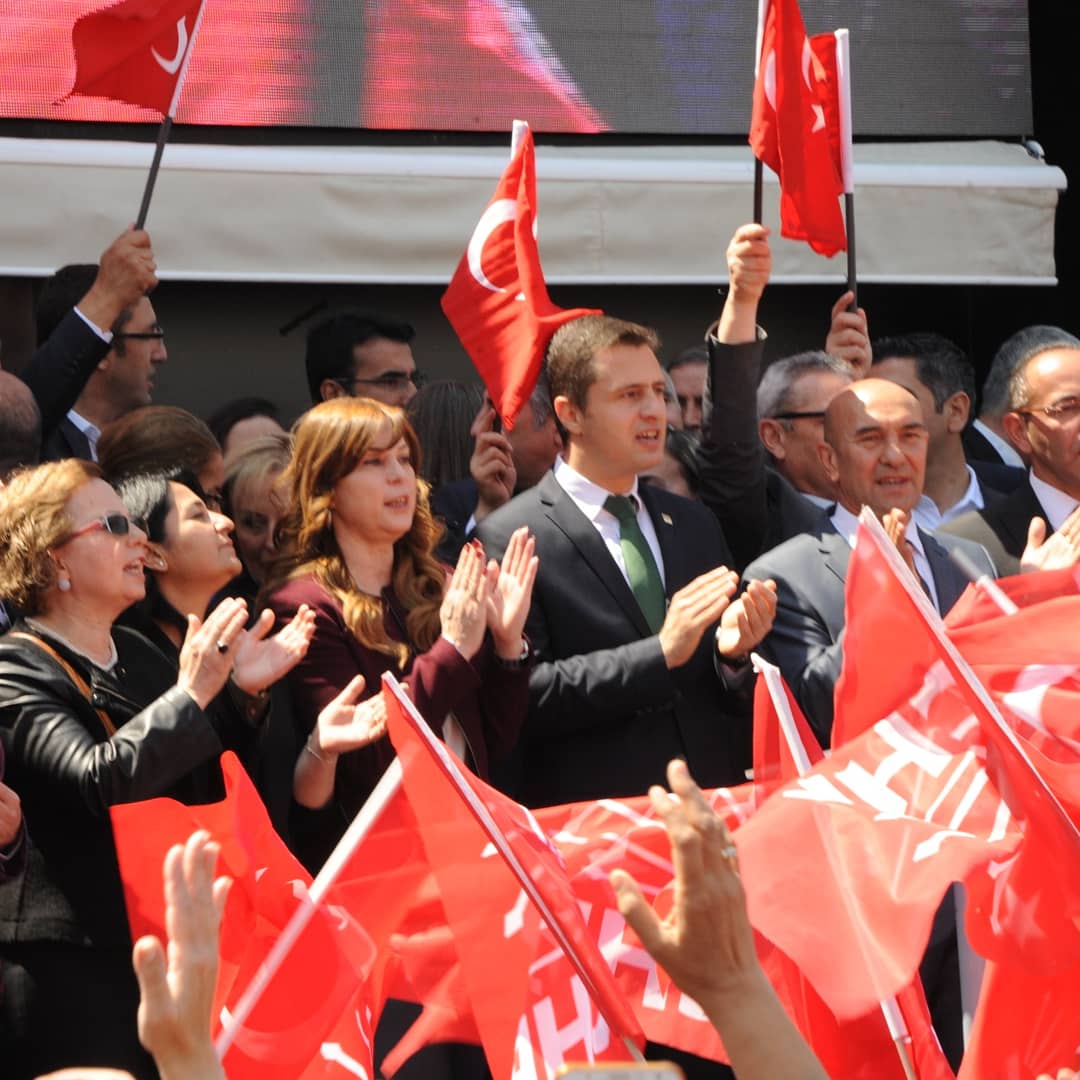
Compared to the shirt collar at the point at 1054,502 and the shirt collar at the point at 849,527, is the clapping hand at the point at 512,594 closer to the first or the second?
the shirt collar at the point at 849,527

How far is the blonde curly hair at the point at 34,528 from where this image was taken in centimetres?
438

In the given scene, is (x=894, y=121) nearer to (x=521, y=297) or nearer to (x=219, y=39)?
(x=219, y=39)

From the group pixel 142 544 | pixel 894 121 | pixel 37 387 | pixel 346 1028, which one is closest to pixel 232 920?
pixel 346 1028

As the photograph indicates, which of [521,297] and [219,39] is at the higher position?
[219,39]

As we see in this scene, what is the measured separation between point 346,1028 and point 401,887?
0.93 ft

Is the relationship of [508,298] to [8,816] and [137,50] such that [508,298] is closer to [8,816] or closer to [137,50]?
[137,50]

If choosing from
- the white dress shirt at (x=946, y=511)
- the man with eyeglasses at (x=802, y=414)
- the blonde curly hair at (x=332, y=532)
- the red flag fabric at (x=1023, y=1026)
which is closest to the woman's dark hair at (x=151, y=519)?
the blonde curly hair at (x=332, y=532)

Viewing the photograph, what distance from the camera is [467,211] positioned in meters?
7.36

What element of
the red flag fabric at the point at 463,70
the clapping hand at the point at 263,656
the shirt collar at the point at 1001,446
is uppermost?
the red flag fabric at the point at 463,70

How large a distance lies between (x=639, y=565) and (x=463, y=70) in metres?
3.46

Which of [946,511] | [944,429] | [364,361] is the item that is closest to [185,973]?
[364,361]

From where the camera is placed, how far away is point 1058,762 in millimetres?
3836

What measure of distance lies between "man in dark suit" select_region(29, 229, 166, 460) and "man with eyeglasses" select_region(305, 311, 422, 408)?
61 cm

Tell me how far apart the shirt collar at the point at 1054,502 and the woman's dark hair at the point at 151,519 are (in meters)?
2.48
